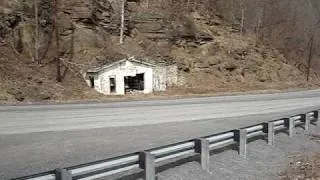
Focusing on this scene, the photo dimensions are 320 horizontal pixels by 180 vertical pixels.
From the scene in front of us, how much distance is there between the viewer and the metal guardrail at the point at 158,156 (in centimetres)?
762

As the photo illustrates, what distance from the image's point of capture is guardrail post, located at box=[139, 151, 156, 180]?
8812 millimetres

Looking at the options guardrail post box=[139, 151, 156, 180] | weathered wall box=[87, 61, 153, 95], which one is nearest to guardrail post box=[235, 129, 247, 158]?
guardrail post box=[139, 151, 156, 180]

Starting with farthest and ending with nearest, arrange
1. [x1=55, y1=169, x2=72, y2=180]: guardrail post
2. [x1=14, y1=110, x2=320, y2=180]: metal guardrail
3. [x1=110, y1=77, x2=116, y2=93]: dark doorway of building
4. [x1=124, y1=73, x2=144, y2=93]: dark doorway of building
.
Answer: [x1=124, y1=73, x2=144, y2=93]: dark doorway of building
[x1=110, y1=77, x2=116, y2=93]: dark doorway of building
[x1=14, y1=110, x2=320, y2=180]: metal guardrail
[x1=55, y1=169, x2=72, y2=180]: guardrail post

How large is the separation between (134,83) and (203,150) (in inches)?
1307

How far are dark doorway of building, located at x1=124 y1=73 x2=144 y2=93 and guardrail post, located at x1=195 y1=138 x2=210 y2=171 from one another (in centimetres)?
3219

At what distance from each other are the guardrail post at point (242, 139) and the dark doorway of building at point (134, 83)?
30568mm

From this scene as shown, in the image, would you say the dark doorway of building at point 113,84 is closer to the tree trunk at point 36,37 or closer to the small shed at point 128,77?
the small shed at point 128,77

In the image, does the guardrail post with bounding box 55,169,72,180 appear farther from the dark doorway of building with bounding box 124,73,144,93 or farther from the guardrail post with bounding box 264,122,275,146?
the dark doorway of building with bounding box 124,73,144,93

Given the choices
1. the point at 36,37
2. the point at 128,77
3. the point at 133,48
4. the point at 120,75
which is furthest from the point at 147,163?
the point at 133,48

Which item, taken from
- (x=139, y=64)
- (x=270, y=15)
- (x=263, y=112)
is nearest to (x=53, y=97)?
(x=139, y=64)

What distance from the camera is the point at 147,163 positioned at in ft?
29.0

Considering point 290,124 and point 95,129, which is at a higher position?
point 290,124

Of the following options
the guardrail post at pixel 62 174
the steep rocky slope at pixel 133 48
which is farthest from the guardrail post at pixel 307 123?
the steep rocky slope at pixel 133 48

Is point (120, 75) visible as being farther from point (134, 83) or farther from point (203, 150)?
point (203, 150)
